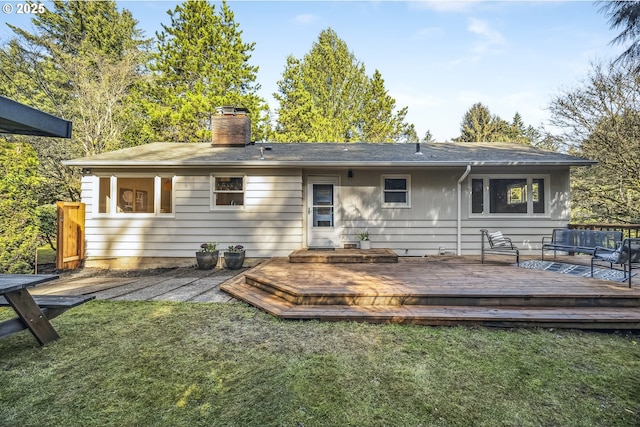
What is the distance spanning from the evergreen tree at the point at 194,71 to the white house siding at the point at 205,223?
8.46 m

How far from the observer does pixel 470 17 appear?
9281 millimetres

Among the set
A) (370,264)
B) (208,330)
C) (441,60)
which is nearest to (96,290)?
(208,330)

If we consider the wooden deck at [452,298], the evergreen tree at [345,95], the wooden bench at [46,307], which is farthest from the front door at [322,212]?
the evergreen tree at [345,95]

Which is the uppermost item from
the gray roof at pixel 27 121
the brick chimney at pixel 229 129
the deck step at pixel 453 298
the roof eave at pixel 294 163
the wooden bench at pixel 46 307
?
the brick chimney at pixel 229 129

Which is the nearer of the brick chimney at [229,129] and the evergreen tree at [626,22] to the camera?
the evergreen tree at [626,22]

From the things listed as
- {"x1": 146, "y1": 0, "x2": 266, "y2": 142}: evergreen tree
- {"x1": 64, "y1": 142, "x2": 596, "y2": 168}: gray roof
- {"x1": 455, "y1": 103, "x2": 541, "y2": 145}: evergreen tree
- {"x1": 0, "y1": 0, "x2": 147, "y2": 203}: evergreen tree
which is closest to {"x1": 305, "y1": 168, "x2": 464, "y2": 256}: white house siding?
{"x1": 64, "y1": 142, "x2": 596, "y2": 168}: gray roof

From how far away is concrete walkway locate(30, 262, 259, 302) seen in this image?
15.2 feet

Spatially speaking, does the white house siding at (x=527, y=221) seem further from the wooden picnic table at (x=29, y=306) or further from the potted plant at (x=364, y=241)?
the wooden picnic table at (x=29, y=306)

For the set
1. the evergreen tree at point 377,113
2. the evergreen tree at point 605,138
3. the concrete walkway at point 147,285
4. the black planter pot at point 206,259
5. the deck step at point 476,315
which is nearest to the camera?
the deck step at point 476,315

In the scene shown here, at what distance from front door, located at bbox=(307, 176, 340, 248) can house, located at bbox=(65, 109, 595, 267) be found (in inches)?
1.0

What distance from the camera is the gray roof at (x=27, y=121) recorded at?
2.22m

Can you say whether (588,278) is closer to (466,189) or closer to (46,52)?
(466,189)

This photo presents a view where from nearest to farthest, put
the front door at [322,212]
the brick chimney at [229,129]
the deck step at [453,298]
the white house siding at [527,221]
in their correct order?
the deck step at [453,298], the white house siding at [527,221], the front door at [322,212], the brick chimney at [229,129]

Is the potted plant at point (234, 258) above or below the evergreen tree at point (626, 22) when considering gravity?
below
